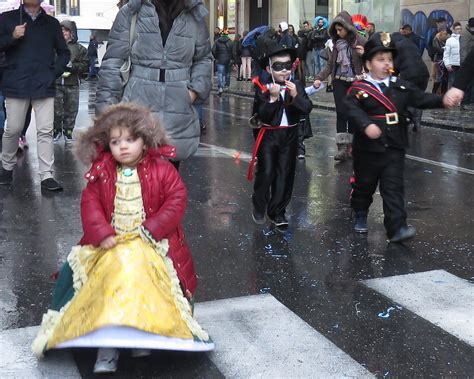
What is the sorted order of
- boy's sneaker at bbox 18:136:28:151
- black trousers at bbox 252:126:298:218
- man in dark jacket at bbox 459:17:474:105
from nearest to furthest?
black trousers at bbox 252:126:298:218
boy's sneaker at bbox 18:136:28:151
man in dark jacket at bbox 459:17:474:105

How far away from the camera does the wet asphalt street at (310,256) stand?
12.1 ft

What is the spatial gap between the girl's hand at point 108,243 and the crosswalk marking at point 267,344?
765 millimetres

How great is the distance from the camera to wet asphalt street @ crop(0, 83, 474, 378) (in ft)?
12.1

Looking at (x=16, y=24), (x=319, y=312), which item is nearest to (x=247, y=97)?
(x=16, y=24)

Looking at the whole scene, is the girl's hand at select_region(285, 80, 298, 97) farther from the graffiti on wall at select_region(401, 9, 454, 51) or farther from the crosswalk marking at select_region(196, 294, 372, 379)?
the graffiti on wall at select_region(401, 9, 454, 51)

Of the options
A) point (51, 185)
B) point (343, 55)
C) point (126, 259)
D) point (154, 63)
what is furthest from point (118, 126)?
point (343, 55)

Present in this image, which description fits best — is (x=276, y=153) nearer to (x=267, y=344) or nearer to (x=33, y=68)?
(x=267, y=344)

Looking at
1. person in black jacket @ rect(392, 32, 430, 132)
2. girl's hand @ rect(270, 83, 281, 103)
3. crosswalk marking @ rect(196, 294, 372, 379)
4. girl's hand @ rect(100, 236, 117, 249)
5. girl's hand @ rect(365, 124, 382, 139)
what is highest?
person in black jacket @ rect(392, 32, 430, 132)

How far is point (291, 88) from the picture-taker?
18.1ft

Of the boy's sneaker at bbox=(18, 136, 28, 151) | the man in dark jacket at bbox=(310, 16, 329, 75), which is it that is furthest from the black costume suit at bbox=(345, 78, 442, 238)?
the man in dark jacket at bbox=(310, 16, 329, 75)

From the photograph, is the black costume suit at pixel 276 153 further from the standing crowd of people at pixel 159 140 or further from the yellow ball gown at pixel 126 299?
the yellow ball gown at pixel 126 299

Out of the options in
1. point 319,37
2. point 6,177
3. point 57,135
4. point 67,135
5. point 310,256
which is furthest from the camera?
point 319,37

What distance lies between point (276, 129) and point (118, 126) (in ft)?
8.17

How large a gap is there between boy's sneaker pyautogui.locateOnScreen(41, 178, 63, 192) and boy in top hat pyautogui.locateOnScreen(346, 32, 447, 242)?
3241mm
